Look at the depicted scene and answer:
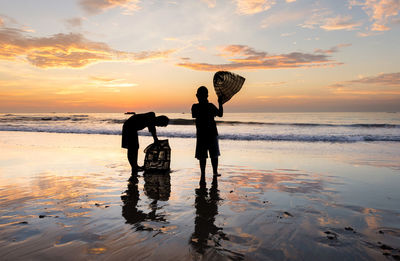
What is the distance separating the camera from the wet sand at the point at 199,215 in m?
2.63

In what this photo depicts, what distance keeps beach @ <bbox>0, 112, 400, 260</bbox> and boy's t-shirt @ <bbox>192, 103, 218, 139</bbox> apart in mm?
1091

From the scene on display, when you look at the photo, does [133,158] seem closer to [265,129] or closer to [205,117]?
[205,117]

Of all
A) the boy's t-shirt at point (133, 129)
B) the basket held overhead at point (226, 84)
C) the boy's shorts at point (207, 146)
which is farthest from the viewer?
the boy's t-shirt at point (133, 129)

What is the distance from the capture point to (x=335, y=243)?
2.78 metres

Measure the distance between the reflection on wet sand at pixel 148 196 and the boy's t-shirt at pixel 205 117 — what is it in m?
1.37

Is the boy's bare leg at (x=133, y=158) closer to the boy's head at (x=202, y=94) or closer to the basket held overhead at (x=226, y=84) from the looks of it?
the boy's head at (x=202, y=94)

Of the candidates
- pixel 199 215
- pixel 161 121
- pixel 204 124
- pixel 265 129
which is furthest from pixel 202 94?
pixel 265 129

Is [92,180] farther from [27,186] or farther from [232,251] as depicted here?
[232,251]

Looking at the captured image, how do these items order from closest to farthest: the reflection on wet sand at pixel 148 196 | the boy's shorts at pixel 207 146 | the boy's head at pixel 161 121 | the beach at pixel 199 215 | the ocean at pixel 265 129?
the beach at pixel 199 215
the reflection on wet sand at pixel 148 196
the boy's shorts at pixel 207 146
the boy's head at pixel 161 121
the ocean at pixel 265 129

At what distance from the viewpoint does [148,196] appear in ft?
15.5

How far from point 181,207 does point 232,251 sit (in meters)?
1.57

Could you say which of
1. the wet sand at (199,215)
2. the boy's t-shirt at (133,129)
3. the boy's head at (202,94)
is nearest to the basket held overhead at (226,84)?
the boy's head at (202,94)

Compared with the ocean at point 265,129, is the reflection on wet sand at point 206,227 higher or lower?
lower

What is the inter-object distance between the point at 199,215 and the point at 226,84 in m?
3.21
